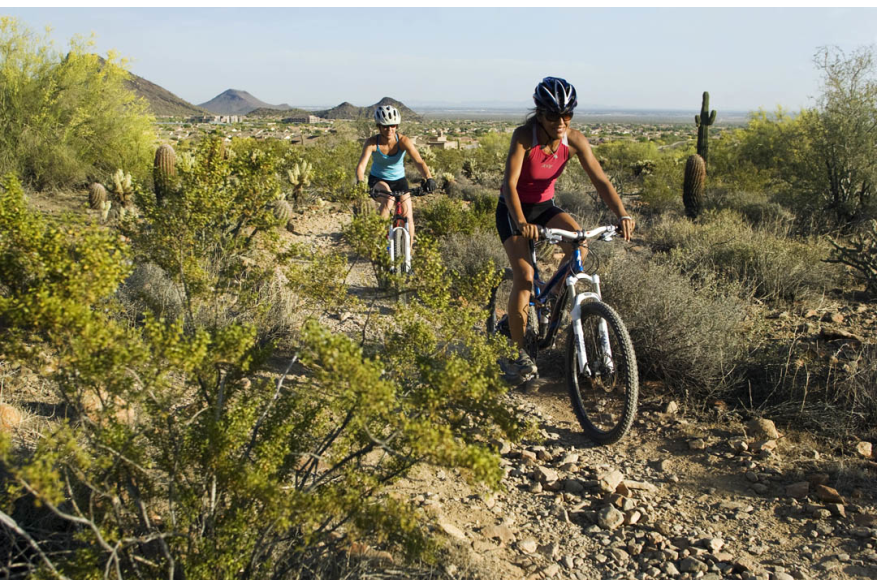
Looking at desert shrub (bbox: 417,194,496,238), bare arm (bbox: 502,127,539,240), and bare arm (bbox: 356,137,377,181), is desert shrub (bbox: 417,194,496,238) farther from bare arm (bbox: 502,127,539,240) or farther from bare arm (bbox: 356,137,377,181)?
bare arm (bbox: 502,127,539,240)

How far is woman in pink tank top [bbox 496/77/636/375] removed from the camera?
4.02 m

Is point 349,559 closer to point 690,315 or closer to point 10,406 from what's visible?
point 10,406

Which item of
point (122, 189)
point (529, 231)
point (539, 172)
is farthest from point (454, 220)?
point (122, 189)

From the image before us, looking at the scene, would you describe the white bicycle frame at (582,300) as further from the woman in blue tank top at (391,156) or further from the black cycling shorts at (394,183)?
the black cycling shorts at (394,183)

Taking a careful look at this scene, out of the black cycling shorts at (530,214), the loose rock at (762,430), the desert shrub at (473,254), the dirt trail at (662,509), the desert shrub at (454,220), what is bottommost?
the dirt trail at (662,509)

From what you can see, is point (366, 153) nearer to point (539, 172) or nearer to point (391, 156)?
point (391, 156)

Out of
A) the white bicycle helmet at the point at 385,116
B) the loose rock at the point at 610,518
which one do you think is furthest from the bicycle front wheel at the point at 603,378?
the white bicycle helmet at the point at 385,116

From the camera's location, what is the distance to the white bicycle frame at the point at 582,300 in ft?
13.0

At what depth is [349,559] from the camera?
246 cm

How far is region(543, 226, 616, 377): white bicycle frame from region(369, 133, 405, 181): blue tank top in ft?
11.6

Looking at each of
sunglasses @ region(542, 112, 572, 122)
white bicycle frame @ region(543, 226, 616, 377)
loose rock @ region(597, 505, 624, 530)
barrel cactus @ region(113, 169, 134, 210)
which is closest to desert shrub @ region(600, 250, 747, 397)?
white bicycle frame @ region(543, 226, 616, 377)

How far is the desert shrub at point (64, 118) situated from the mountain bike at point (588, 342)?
35.9ft

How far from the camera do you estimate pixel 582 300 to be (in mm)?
4152

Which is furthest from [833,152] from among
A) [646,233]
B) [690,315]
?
[690,315]
